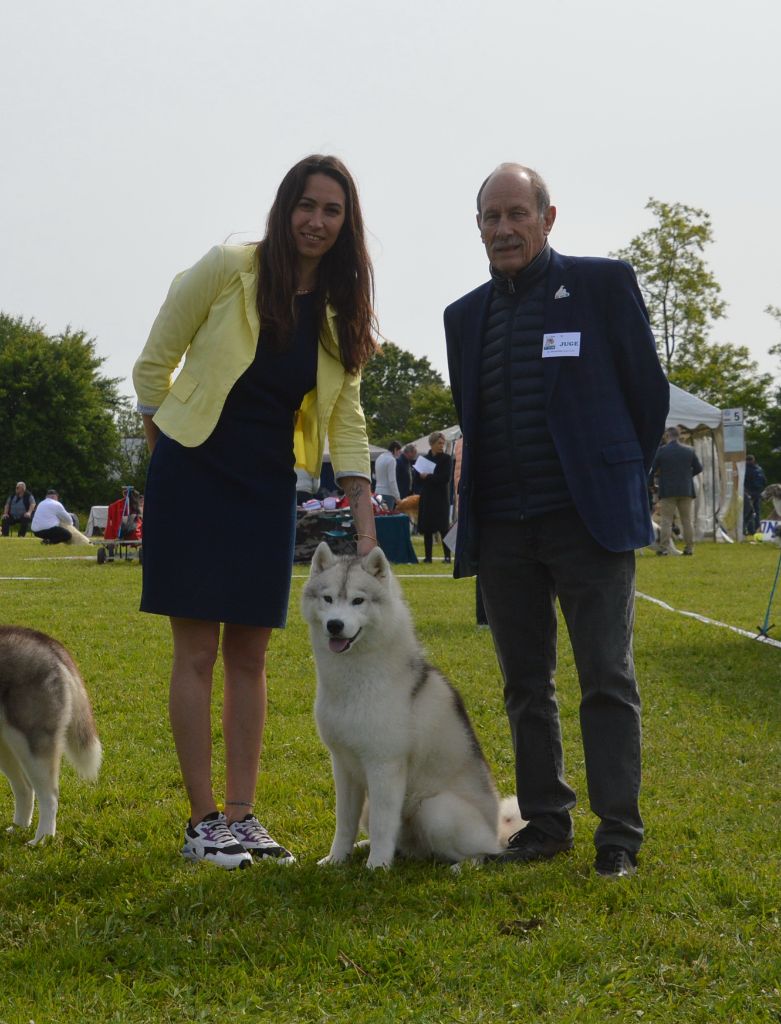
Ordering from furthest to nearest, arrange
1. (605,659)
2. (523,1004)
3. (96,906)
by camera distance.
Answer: (605,659), (96,906), (523,1004)

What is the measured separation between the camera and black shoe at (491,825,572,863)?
3.31 metres

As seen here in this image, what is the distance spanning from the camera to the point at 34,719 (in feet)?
11.5

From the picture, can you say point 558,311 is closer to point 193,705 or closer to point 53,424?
point 193,705

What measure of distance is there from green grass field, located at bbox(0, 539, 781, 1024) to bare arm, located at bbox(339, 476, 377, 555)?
1.10m

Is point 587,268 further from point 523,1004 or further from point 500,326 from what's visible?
point 523,1004

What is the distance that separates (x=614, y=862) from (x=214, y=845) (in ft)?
4.27

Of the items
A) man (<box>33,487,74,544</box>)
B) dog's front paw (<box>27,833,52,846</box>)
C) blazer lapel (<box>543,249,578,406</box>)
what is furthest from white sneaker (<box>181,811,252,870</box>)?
man (<box>33,487,74,544</box>)

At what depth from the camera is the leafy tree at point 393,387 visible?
234ft

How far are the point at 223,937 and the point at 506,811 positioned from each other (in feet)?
4.33

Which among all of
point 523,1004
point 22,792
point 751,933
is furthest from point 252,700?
point 751,933

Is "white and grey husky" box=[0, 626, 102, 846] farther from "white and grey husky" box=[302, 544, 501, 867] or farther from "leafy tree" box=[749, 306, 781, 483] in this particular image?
"leafy tree" box=[749, 306, 781, 483]

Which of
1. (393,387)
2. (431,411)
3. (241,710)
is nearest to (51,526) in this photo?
(241,710)

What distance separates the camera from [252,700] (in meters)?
3.45

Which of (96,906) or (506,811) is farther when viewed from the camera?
(506,811)
